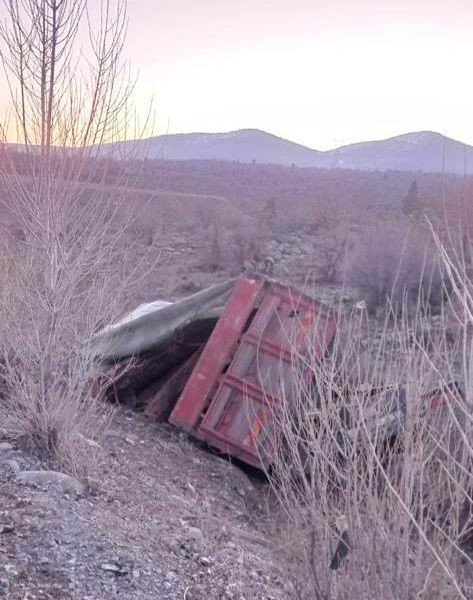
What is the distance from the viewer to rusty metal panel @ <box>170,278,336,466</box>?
7.54 m

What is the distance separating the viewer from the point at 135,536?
211 inches

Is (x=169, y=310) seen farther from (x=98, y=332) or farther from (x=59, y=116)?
(x=59, y=116)

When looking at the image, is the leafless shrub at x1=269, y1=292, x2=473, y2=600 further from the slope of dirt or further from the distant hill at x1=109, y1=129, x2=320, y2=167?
the distant hill at x1=109, y1=129, x2=320, y2=167

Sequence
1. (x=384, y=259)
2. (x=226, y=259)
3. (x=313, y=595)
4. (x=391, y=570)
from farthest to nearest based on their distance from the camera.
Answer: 1. (x=226, y=259)
2. (x=384, y=259)
3. (x=313, y=595)
4. (x=391, y=570)

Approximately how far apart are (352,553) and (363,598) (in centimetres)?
19

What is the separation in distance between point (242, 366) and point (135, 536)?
2564 mm

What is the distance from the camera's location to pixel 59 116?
21.4ft

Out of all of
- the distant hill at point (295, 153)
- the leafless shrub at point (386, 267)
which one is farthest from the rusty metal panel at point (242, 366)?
the distant hill at point (295, 153)

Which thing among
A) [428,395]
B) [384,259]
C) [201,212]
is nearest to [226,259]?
[384,259]

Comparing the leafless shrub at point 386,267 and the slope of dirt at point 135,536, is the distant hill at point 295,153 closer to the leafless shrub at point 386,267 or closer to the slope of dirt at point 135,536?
the leafless shrub at point 386,267

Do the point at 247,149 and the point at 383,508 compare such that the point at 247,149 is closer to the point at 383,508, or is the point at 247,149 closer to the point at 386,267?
the point at 386,267

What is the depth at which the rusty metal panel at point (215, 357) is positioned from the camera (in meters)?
7.64

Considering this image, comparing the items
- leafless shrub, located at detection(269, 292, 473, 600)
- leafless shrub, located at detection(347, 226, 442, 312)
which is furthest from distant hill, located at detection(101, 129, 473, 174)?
leafless shrub, located at detection(269, 292, 473, 600)

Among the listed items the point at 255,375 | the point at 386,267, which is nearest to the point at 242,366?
the point at 255,375
